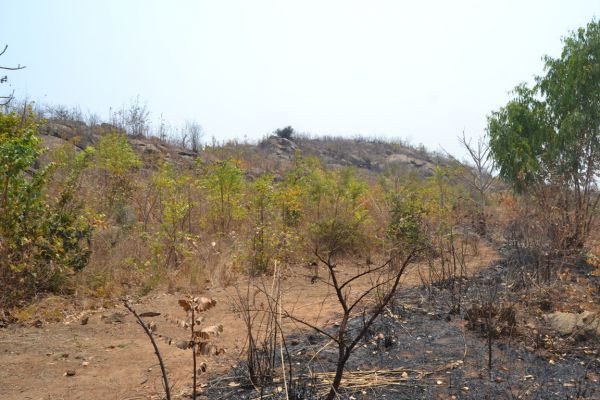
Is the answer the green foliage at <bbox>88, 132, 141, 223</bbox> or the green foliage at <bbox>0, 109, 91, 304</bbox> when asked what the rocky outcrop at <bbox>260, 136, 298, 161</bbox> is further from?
the green foliage at <bbox>0, 109, 91, 304</bbox>

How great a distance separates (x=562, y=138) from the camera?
9664 millimetres

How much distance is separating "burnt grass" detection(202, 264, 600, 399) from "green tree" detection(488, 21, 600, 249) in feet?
9.21

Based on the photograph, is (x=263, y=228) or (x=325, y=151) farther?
(x=325, y=151)

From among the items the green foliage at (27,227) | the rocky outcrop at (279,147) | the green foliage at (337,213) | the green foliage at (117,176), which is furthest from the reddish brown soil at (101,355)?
the rocky outcrop at (279,147)

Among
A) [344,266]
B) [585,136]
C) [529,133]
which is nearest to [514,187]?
[529,133]

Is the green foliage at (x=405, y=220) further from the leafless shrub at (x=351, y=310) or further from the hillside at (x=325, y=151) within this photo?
the hillside at (x=325, y=151)

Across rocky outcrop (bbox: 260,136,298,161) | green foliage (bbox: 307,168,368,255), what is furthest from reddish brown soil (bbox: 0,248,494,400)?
rocky outcrop (bbox: 260,136,298,161)

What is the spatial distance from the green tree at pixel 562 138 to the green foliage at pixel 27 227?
6.09m

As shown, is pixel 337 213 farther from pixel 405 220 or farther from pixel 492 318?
pixel 492 318

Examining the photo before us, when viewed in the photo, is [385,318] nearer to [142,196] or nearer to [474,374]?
[474,374]

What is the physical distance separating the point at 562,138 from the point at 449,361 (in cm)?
776

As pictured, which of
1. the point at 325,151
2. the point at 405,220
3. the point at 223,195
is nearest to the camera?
the point at 405,220

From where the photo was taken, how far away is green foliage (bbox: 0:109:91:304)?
457 centimetres

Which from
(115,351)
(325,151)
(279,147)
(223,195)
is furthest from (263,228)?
(325,151)
